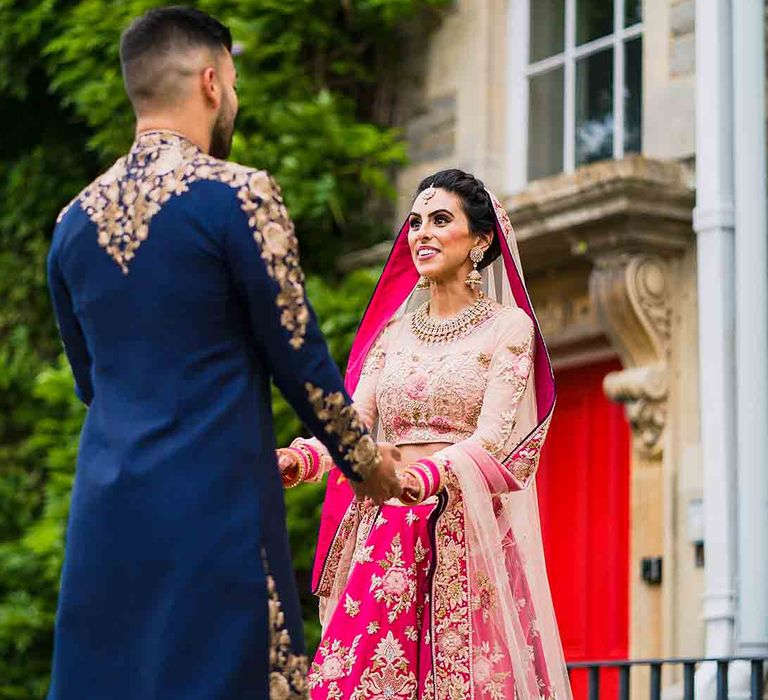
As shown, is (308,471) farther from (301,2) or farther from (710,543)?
(301,2)

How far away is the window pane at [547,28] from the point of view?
27.5ft

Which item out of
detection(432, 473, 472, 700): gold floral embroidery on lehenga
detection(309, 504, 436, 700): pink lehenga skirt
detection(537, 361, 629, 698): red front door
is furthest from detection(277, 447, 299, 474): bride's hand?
detection(537, 361, 629, 698): red front door

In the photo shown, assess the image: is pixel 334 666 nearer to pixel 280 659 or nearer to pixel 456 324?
pixel 456 324

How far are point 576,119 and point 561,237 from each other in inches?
35.5

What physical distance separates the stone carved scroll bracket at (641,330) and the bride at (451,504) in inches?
105

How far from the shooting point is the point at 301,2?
8.68 meters

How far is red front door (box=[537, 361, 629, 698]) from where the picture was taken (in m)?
7.73

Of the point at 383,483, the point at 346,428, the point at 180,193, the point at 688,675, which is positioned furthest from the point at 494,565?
the point at 180,193

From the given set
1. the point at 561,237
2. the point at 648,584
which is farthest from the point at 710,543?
the point at 561,237

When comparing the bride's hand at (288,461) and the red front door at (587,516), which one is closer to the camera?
the bride's hand at (288,461)

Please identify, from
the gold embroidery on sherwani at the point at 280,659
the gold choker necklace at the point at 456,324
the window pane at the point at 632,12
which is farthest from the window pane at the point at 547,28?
the gold embroidery on sherwani at the point at 280,659

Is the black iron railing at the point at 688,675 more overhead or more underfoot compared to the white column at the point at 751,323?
more underfoot

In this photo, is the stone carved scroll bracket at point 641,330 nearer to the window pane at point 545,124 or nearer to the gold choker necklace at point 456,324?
the window pane at point 545,124

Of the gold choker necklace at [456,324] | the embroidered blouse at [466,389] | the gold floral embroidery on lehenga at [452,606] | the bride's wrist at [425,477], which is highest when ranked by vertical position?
the gold choker necklace at [456,324]
